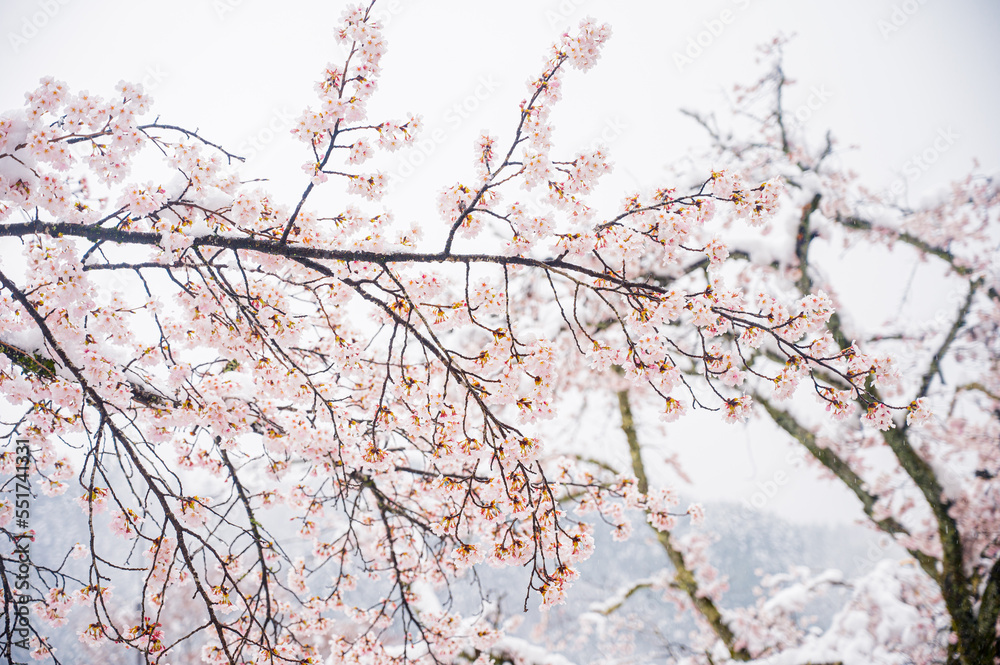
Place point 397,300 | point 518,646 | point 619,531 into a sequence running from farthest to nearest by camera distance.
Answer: point 518,646 → point 619,531 → point 397,300

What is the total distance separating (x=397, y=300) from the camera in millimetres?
2141

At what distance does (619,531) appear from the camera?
3080 mm

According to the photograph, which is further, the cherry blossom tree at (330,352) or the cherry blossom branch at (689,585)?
the cherry blossom branch at (689,585)

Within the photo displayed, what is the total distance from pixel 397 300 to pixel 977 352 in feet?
29.0

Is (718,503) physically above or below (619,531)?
above

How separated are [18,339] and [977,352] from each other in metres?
10.7

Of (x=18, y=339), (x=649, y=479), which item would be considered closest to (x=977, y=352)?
(x=649, y=479)

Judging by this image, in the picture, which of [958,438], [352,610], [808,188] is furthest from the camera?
[958,438]

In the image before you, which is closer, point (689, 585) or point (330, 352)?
point (330, 352)

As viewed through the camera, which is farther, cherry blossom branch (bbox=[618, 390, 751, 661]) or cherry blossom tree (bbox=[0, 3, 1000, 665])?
cherry blossom branch (bbox=[618, 390, 751, 661])

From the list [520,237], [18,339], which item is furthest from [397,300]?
[18,339]

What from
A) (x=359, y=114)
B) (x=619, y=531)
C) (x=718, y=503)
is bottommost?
(x=619, y=531)

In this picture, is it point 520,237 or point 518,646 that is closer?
point 520,237

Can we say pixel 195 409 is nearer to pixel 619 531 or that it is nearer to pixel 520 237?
pixel 520 237
